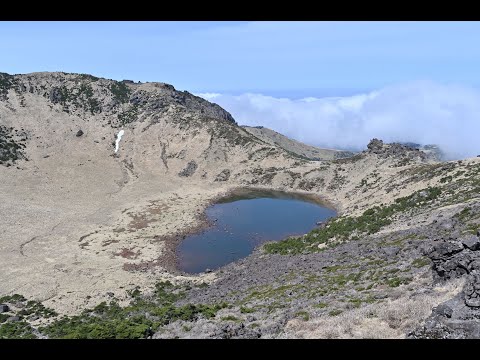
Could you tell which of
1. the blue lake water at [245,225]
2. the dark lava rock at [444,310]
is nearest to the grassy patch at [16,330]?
the blue lake water at [245,225]

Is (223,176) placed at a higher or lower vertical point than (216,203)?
higher

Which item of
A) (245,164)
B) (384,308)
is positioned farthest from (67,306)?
(245,164)

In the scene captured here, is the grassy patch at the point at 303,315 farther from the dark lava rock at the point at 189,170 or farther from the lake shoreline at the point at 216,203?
the dark lava rock at the point at 189,170

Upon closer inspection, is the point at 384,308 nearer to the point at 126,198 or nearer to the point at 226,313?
the point at 226,313

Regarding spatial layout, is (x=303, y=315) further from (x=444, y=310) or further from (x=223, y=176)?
(x=223, y=176)

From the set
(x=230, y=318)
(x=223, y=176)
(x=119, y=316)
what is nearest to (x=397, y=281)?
(x=230, y=318)

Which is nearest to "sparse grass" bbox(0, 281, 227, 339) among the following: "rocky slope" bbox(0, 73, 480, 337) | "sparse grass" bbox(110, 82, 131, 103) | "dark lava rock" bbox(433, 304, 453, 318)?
"rocky slope" bbox(0, 73, 480, 337)
